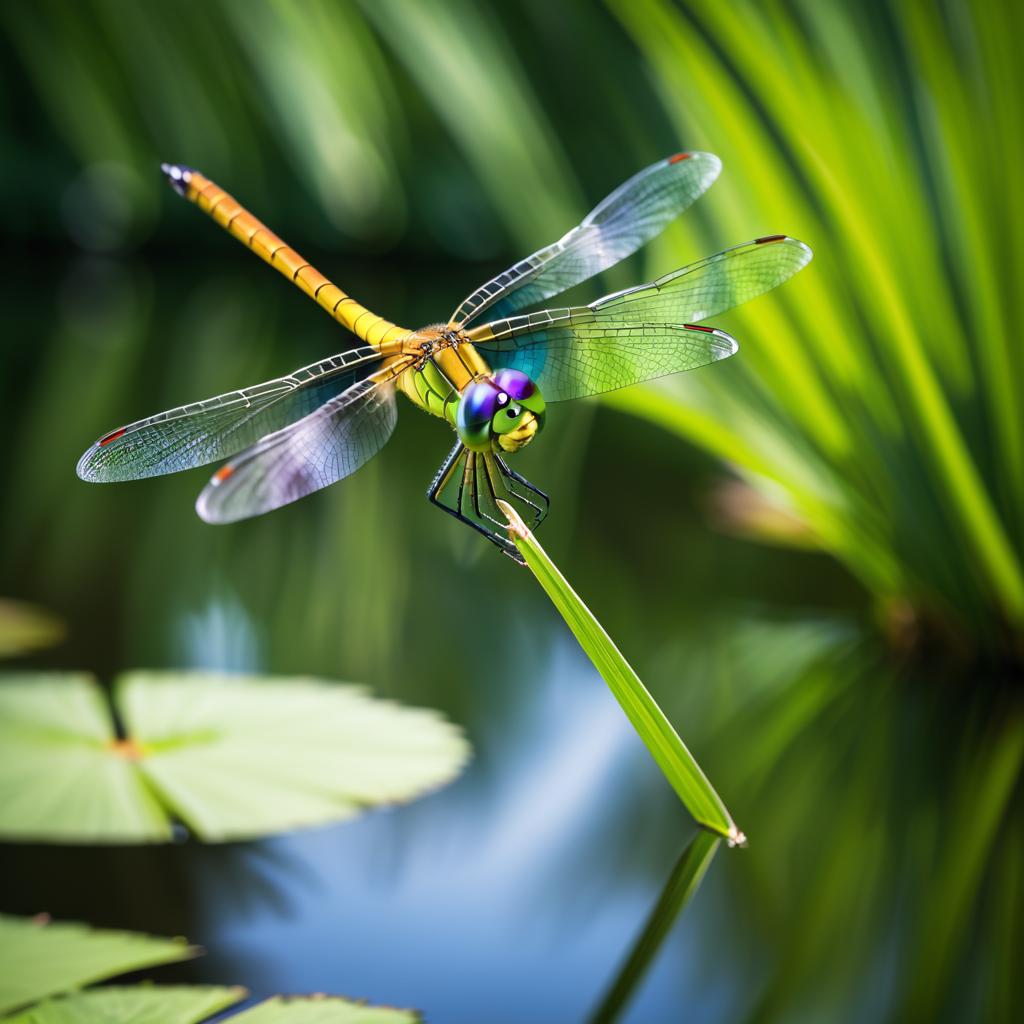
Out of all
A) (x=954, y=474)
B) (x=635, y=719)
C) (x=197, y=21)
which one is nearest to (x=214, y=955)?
(x=635, y=719)

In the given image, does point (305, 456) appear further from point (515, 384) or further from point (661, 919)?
point (661, 919)

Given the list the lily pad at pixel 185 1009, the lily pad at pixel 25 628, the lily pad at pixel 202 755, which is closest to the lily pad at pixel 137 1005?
the lily pad at pixel 185 1009

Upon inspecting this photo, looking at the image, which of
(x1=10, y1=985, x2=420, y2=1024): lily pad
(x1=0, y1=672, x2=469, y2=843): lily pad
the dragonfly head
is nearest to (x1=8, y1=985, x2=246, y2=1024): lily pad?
(x1=10, y1=985, x2=420, y2=1024): lily pad

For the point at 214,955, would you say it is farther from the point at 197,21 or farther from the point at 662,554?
the point at 197,21

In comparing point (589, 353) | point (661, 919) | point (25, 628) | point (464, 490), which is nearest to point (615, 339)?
point (589, 353)

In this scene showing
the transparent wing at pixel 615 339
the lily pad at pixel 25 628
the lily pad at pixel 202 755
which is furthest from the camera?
the lily pad at pixel 25 628

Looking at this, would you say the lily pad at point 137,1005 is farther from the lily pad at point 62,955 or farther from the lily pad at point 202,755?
the lily pad at point 202,755

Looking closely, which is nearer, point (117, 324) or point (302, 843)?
point (302, 843)
